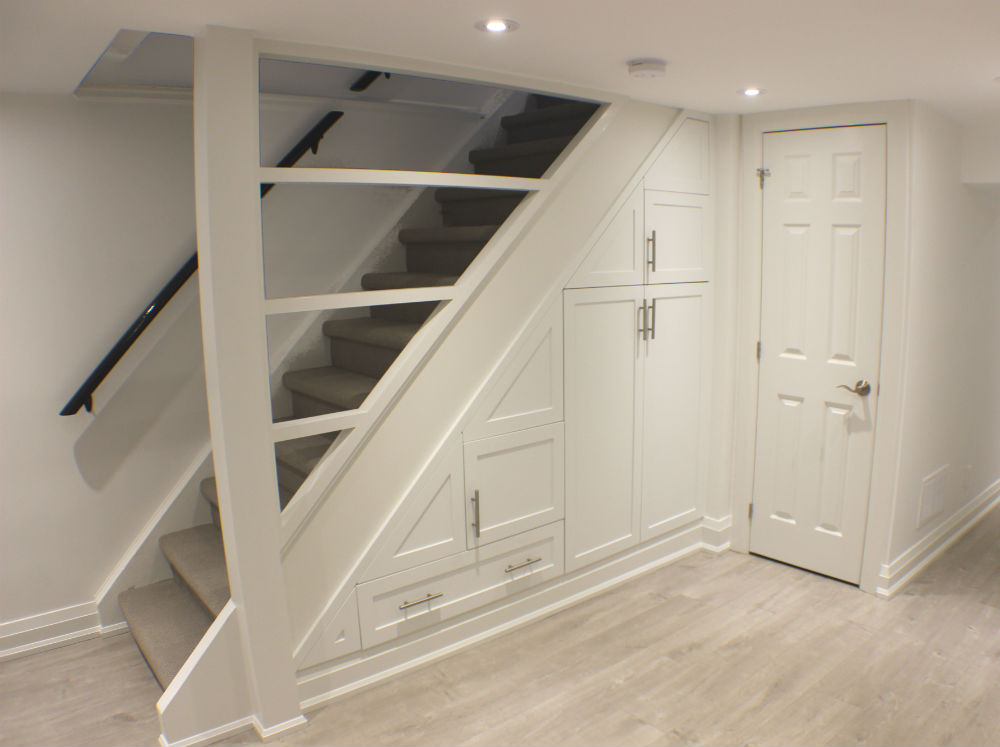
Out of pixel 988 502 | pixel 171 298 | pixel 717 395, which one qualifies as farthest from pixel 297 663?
pixel 988 502

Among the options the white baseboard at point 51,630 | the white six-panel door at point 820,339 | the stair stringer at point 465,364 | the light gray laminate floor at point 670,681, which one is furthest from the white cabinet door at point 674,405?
the white baseboard at point 51,630

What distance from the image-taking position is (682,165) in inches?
128

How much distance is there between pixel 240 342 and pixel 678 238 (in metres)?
2.07

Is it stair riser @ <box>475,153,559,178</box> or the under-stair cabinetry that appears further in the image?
stair riser @ <box>475,153,559,178</box>

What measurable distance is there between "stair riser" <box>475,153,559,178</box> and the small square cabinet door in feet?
3.78

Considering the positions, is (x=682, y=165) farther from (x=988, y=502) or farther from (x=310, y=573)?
(x=988, y=502)

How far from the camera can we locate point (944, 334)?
3299 mm

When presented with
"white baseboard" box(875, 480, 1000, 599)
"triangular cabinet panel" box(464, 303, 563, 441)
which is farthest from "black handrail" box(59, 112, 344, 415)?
"white baseboard" box(875, 480, 1000, 599)

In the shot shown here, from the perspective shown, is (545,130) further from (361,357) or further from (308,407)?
(308,407)

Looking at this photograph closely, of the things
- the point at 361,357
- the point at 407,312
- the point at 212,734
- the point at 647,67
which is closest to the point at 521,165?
the point at 407,312

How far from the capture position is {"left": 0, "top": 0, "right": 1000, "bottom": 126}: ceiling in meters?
1.75

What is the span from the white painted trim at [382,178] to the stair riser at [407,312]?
0.53m

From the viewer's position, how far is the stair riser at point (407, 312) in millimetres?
2924

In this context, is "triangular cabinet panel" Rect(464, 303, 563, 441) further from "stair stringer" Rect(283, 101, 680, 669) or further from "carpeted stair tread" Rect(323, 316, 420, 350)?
"carpeted stair tread" Rect(323, 316, 420, 350)
